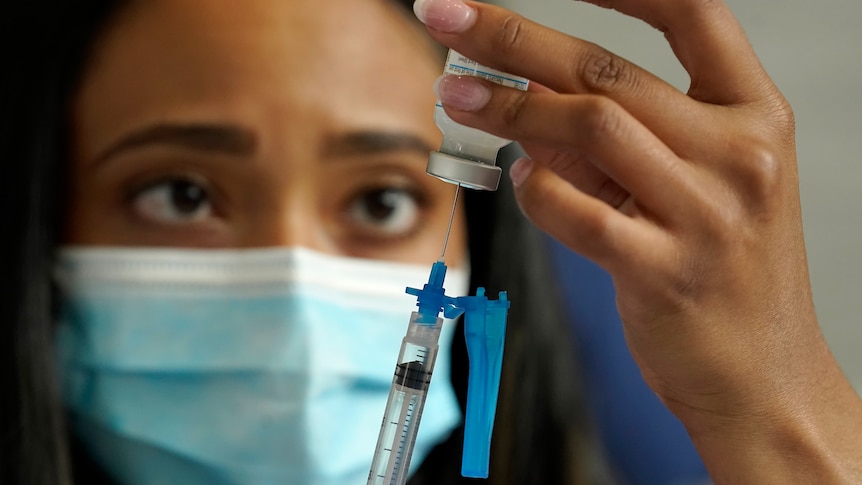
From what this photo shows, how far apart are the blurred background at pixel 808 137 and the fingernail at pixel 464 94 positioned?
0.90m

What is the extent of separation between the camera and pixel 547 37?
26.0 inches

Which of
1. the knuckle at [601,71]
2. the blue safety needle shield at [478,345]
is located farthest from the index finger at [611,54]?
the blue safety needle shield at [478,345]

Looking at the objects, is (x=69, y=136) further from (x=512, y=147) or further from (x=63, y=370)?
(x=512, y=147)

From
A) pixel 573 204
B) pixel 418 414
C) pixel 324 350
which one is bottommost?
pixel 418 414

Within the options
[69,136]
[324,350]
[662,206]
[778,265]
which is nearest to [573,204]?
[662,206]

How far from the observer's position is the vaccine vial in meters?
0.69

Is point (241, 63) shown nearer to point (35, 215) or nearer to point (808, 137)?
point (35, 215)

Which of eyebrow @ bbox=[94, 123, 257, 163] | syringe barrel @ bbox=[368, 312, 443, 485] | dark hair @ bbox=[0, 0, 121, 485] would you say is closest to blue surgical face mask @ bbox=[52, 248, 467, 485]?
dark hair @ bbox=[0, 0, 121, 485]

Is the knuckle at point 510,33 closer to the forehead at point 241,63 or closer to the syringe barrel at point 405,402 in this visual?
the syringe barrel at point 405,402

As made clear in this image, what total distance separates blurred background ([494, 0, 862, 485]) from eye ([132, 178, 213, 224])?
0.71m

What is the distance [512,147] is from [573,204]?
0.83 meters

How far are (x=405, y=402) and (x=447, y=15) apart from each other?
0.37m

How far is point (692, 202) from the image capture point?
0.65 meters

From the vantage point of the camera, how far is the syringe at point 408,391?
729mm
